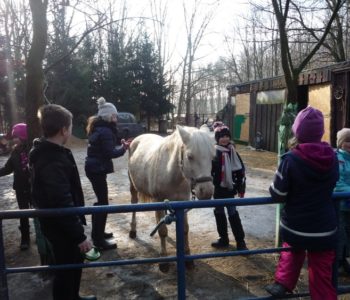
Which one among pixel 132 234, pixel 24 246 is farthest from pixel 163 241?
pixel 24 246

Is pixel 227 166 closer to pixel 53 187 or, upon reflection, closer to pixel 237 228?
pixel 237 228

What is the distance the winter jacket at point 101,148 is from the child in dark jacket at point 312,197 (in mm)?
2759

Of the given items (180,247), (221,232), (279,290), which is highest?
(180,247)

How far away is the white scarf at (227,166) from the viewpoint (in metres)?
4.44

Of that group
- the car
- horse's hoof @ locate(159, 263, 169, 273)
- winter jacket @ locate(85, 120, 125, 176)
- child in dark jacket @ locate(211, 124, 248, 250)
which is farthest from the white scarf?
the car

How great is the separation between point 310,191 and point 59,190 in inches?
65.8

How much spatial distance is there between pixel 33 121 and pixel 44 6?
4.51 ft

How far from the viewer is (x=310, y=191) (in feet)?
7.80

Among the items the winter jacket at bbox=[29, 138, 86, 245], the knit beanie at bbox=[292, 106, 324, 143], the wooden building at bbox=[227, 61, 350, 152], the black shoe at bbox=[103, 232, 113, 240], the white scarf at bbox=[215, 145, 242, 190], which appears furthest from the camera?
the wooden building at bbox=[227, 61, 350, 152]

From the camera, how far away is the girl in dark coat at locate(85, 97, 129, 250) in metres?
4.74

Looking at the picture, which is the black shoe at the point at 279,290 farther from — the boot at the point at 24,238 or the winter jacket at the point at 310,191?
the boot at the point at 24,238

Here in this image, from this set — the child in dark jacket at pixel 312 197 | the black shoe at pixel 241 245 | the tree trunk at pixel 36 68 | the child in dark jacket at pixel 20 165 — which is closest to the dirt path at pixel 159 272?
the black shoe at pixel 241 245

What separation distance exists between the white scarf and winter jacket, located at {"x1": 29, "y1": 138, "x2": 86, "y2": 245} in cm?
236

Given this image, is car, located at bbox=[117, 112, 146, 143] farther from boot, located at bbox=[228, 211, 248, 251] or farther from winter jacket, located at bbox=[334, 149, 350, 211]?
winter jacket, located at bbox=[334, 149, 350, 211]
